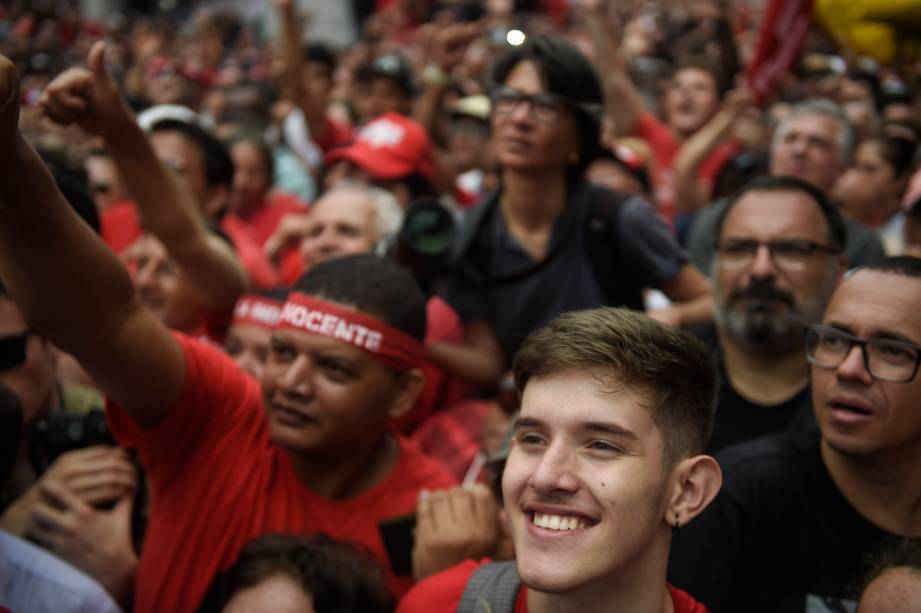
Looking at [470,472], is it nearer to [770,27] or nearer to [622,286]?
[622,286]

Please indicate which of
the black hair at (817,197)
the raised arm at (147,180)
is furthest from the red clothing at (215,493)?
the black hair at (817,197)

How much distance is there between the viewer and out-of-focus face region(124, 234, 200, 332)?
12.3ft

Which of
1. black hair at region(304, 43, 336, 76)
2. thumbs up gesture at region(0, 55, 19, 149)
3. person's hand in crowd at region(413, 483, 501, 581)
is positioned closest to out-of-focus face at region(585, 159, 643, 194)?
person's hand in crowd at region(413, 483, 501, 581)

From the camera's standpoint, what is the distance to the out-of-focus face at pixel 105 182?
492cm

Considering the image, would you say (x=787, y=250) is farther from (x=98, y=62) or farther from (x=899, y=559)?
(x=98, y=62)

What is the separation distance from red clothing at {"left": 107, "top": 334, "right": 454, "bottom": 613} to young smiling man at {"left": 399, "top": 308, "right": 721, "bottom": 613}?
717 mm

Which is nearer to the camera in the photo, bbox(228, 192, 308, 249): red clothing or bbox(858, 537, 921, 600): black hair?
bbox(858, 537, 921, 600): black hair

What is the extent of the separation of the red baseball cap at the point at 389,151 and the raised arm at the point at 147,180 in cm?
192

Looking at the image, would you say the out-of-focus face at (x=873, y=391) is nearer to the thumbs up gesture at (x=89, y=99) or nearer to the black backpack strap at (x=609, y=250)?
A: the black backpack strap at (x=609, y=250)

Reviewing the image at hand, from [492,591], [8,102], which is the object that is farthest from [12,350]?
[492,591]

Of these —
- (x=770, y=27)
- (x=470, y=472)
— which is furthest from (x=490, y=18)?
(x=470, y=472)

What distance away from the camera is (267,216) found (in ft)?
19.6

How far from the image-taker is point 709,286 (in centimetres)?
352

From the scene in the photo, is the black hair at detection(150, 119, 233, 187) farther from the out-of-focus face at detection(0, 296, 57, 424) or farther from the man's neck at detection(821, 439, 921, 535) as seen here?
the man's neck at detection(821, 439, 921, 535)
